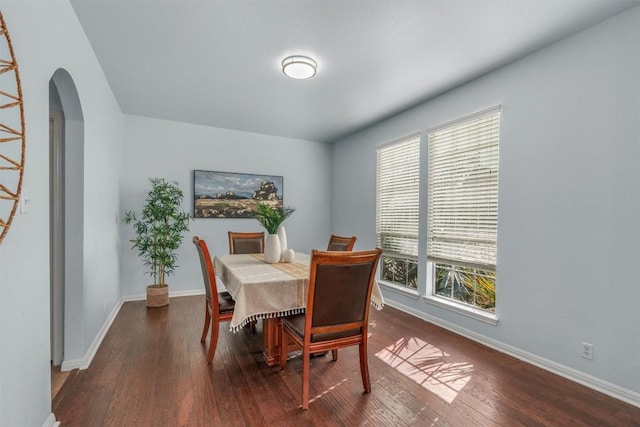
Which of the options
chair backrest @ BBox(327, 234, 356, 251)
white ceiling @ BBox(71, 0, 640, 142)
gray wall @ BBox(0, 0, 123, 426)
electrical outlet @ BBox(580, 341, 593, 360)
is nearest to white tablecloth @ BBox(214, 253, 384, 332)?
chair backrest @ BBox(327, 234, 356, 251)

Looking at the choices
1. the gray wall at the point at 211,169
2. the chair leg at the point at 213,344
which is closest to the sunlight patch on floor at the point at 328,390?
the chair leg at the point at 213,344

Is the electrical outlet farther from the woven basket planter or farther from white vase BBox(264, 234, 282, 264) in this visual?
the woven basket planter

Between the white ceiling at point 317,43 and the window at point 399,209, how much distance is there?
697 millimetres

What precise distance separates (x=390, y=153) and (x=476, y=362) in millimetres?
2852

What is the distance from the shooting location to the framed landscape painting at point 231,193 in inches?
194

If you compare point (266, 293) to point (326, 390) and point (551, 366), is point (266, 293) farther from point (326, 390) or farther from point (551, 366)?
point (551, 366)

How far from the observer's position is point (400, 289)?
4.22 m

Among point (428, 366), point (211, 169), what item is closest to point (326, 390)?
point (428, 366)

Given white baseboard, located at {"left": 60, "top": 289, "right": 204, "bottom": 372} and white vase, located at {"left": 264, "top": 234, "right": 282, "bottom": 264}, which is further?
white vase, located at {"left": 264, "top": 234, "right": 282, "bottom": 264}

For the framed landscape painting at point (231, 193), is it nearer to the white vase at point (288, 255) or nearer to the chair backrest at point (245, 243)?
the chair backrest at point (245, 243)

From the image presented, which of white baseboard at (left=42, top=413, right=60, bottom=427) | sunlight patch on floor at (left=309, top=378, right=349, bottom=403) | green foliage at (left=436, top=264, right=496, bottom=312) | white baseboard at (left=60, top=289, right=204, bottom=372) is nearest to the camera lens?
white baseboard at (left=42, top=413, right=60, bottom=427)

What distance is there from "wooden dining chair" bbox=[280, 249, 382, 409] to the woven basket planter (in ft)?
9.02

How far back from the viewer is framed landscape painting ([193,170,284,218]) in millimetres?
4938

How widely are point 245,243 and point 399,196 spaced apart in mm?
2168
